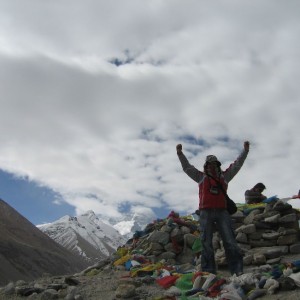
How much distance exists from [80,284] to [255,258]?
3.84 meters

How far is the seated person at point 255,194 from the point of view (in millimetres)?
14219

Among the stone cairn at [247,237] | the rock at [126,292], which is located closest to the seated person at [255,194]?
the stone cairn at [247,237]

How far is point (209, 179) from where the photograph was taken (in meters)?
8.26

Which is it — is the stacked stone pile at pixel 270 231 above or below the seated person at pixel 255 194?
below

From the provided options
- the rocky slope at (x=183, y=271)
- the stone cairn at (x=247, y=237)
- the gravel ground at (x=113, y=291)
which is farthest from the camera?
the stone cairn at (x=247, y=237)

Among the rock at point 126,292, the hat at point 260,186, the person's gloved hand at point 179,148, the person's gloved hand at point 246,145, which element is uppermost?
the hat at point 260,186

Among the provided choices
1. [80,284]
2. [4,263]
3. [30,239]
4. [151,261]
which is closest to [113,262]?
[151,261]

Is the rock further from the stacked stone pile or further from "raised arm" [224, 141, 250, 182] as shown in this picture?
the stacked stone pile

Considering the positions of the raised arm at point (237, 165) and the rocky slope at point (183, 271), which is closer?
the rocky slope at point (183, 271)

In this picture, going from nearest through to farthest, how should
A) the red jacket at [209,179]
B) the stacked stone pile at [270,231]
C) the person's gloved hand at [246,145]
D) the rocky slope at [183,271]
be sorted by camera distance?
1. the rocky slope at [183,271]
2. the red jacket at [209,179]
3. the person's gloved hand at [246,145]
4. the stacked stone pile at [270,231]

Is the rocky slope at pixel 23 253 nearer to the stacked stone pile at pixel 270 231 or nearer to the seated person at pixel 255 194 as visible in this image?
the seated person at pixel 255 194

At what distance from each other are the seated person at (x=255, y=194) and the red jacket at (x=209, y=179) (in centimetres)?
619

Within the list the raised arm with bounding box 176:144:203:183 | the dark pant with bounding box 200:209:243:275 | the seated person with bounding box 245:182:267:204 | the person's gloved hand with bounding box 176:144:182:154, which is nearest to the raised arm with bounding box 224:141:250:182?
the raised arm with bounding box 176:144:203:183

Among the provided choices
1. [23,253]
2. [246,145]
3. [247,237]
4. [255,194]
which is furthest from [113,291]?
[23,253]
